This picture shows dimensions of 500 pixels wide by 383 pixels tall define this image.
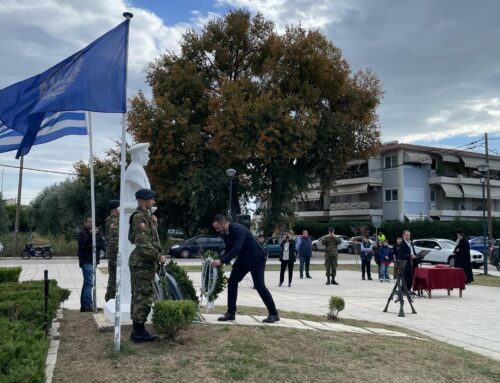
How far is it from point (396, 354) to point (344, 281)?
13.3 metres

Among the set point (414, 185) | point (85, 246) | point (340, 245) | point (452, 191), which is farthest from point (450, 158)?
point (85, 246)

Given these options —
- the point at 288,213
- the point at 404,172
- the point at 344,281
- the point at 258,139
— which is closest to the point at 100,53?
the point at 344,281

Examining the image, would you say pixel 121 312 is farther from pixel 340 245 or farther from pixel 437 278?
pixel 340 245

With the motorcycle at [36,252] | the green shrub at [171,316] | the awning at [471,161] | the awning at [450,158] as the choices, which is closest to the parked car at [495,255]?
the green shrub at [171,316]

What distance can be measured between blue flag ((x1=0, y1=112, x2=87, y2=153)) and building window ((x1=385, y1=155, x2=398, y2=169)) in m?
44.5

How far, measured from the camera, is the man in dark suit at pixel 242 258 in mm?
7348

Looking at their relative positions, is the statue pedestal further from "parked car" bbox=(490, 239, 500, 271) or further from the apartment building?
the apartment building

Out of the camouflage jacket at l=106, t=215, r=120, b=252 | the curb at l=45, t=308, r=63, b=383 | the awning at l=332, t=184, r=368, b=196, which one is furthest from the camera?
the awning at l=332, t=184, r=368, b=196

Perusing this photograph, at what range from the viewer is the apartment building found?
1954 inches

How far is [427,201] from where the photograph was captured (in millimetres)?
51062

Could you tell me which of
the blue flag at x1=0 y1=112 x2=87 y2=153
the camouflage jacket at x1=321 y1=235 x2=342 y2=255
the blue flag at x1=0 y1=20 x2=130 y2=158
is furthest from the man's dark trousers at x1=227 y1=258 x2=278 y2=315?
the camouflage jacket at x1=321 y1=235 x2=342 y2=255

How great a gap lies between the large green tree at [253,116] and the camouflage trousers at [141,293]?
24.0 meters

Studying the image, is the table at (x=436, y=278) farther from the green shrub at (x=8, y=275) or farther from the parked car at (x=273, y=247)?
the parked car at (x=273, y=247)

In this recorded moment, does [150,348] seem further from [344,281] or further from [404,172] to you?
[404,172]
